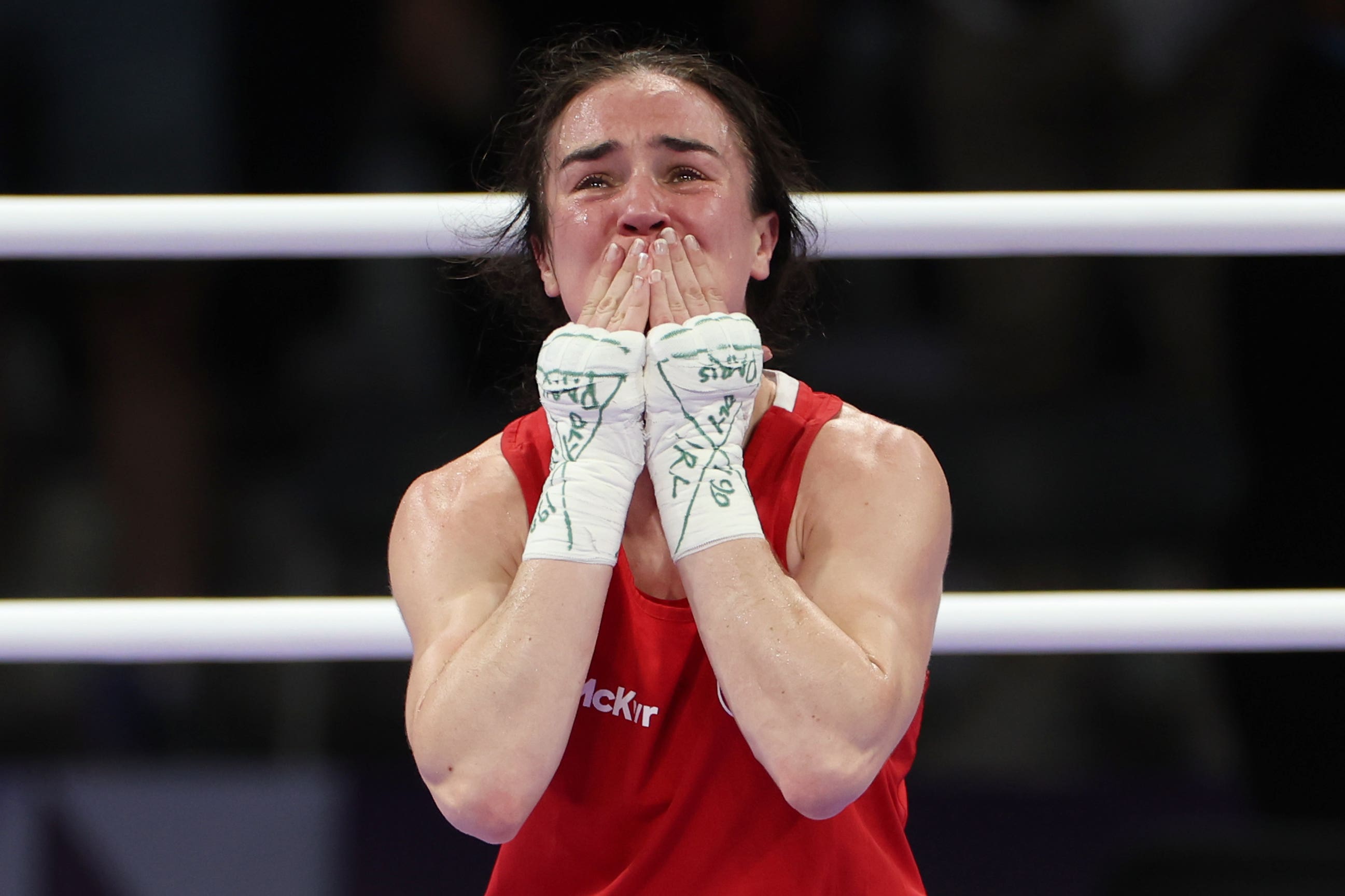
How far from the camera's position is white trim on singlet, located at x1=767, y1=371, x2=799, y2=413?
122cm

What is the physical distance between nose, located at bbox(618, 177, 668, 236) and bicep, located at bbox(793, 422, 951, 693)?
255mm

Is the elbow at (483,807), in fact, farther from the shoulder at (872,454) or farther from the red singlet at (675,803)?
the shoulder at (872,454)

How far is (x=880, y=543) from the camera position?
1095mm

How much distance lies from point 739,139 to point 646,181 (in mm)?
144

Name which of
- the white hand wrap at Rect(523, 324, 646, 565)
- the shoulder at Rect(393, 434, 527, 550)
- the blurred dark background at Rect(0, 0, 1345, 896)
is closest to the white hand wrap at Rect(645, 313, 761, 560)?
the white hand wrap at Rect(523, 324, 646, 565)

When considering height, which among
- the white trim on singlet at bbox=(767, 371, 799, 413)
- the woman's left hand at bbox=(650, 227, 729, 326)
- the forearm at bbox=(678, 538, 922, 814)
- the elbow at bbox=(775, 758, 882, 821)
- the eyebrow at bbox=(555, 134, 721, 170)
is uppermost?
the eyebrow at bbox=(555, 134, 721, 170)

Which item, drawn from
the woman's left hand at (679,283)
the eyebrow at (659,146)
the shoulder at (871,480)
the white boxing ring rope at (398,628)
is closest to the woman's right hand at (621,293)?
the woman's left hand at (679,283)

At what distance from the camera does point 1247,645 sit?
1270 mm

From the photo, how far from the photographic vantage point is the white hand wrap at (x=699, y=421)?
3.49 ft

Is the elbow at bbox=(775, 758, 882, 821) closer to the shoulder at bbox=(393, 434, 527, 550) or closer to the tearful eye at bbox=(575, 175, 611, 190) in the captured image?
the shoulder at bbox=(393, 434, 527, 550)

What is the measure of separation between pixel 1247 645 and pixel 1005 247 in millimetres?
479

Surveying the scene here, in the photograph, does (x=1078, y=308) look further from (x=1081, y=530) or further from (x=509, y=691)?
(x=509, y=691)

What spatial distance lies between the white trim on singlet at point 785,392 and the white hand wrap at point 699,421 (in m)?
0.11

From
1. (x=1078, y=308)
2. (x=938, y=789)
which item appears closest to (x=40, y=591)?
(x=938, y=789)
